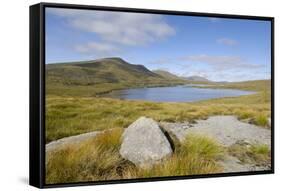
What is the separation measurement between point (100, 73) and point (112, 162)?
0.98 meters

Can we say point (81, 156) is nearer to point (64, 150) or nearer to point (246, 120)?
point (64, 150)

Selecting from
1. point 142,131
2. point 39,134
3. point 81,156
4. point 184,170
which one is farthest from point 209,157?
point 39,134

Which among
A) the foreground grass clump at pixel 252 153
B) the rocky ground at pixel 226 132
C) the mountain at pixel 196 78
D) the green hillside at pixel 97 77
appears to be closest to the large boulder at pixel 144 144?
the rocky ground at pixel 226 132

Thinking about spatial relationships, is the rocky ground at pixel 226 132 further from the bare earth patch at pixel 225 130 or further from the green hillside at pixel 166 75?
the green hillside at pixel 166 75

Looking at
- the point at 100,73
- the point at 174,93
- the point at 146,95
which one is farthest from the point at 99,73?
the point at 174,93

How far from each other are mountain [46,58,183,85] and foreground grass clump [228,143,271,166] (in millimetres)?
1179

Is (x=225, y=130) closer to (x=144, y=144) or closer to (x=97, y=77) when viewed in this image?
(x=144, y=144)

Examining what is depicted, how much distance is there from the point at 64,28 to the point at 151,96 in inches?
49.9

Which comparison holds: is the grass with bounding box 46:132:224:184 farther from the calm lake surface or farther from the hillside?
the hillside

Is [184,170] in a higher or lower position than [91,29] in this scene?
lower

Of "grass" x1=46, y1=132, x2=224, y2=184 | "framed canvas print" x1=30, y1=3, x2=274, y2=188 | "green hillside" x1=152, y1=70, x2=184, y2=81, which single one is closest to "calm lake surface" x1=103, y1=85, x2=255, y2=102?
"framed canvas print" x1=30, y1=3, x2=274, y2=188

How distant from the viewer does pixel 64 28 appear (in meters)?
7.41

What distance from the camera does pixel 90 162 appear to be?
24.4ft

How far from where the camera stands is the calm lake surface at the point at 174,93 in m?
7.77
